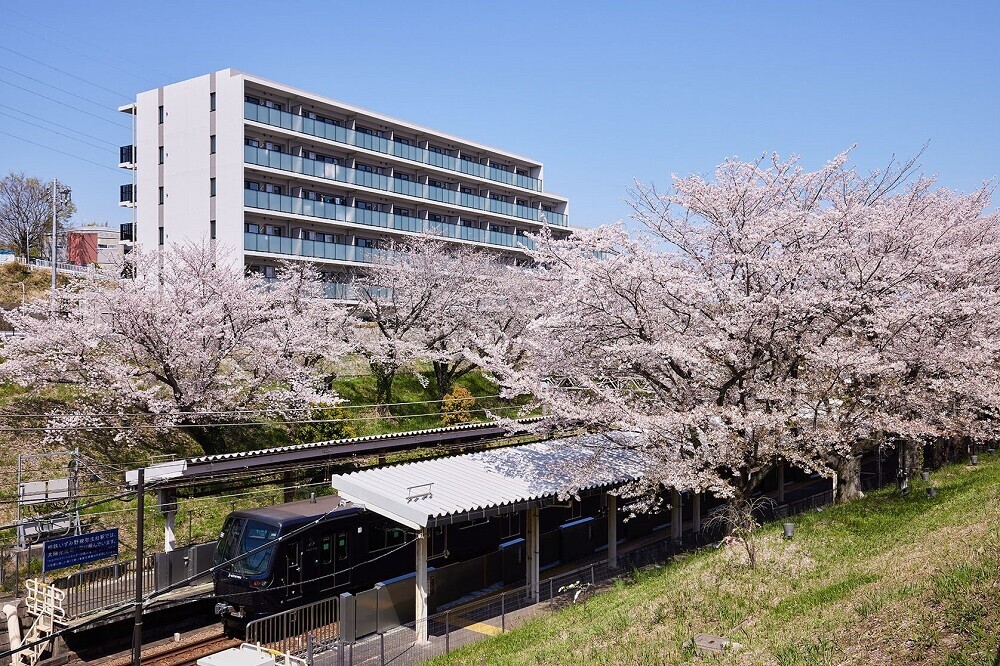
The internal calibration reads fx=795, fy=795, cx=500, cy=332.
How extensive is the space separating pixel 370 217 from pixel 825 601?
36.6 m

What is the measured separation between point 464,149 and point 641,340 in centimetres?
3858

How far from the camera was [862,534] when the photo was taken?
14742mm

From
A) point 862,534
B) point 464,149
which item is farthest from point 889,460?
point 464,149

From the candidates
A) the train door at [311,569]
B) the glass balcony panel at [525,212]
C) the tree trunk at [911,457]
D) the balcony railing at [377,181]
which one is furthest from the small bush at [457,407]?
the glass balcony panel at [525,212]

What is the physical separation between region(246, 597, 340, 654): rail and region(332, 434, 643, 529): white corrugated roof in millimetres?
2104

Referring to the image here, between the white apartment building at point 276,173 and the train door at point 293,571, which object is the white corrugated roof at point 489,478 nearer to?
the train door at point 293,571

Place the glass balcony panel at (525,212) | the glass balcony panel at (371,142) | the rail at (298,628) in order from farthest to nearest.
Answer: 1. the glass balcony panel at (525,212)
2. the glass balcony panel at (371,142)
3. the rail at (298,628)

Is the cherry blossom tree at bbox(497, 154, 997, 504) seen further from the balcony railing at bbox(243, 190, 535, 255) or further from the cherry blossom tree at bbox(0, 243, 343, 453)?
the balcony railing at bbox(243, 190, 535, 255)

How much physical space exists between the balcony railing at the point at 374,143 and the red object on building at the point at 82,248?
978 inches

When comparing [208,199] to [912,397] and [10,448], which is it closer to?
[10,448]

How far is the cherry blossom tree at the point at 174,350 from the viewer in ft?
76.0

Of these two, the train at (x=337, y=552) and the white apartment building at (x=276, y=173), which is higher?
the white apartment building at (x=276, y=173)

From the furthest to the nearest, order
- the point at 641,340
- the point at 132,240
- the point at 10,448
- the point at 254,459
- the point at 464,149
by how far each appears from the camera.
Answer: the point at 464,149 < the point at 132,240 < the point at 10,448 < the point at 254,459 < the point at 641,340

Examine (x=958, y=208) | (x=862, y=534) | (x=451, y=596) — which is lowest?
(x=451, y=596)
